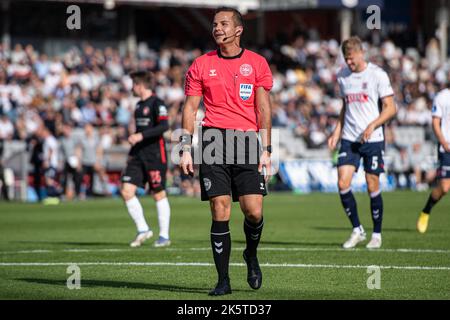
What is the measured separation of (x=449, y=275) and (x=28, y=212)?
50.0ft

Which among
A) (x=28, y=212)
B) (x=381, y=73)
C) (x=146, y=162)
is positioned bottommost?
(x=28, y=212)

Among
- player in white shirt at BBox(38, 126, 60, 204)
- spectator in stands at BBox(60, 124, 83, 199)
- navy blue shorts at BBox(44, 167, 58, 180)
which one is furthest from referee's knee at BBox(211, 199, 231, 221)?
spectator in stands at BBox(60, 124, 83, 199)

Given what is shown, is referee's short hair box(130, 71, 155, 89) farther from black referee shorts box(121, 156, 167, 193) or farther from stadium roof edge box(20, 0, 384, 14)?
stadium roof edge box(20, 0, 384, 14)

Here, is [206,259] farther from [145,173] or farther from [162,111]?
[162,111]

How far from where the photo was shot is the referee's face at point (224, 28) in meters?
9.90

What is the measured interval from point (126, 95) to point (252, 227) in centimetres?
2459

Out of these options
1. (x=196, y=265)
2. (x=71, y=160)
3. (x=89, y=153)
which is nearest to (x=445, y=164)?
(x=196, y=265)

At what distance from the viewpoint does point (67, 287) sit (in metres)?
10.5

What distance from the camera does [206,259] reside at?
1322cm

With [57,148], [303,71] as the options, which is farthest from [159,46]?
[57,148]

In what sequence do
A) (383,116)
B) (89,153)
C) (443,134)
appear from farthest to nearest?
(89,153) → (443,134) → (383,116)

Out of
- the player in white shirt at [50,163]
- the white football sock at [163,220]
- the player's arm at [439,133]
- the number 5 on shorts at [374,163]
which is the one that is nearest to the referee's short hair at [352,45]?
the number 5 on shorts at [374,163]

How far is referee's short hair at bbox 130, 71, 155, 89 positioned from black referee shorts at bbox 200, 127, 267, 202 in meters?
5.81
